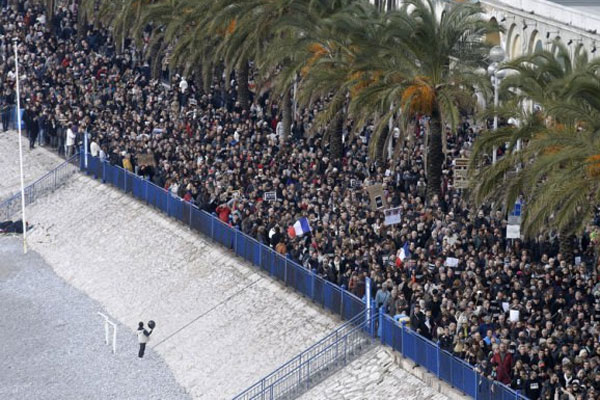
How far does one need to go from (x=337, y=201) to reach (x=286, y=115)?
9004 millimetres

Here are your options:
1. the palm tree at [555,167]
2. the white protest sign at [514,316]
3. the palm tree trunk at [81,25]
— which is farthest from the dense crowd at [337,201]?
the palm tree at [555,167]

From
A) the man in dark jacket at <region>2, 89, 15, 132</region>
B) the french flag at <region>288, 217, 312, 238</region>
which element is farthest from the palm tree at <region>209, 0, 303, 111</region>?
the french flag at <region>288, 217, 312, 238</region>

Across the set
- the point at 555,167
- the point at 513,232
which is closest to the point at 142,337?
the point at 513,232

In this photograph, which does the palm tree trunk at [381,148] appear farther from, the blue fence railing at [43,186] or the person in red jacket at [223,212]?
the blue fence railing at [43,186]

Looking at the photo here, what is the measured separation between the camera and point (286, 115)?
55656 mm

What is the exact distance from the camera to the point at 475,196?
42781mm

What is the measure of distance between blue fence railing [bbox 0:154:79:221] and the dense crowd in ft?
2.50

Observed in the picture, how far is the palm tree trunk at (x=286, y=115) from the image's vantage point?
181 feet

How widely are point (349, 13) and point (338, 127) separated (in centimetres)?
313

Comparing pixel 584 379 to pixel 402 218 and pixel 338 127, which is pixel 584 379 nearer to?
pixel 402 218

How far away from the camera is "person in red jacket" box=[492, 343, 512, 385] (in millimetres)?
36125

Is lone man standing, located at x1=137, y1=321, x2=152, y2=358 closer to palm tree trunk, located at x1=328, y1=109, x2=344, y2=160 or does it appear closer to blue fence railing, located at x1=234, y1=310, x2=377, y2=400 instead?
blue fence railing, located at x1=234, y1=310, x2=377, y2=400

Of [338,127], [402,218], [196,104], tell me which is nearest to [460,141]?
[338,127]

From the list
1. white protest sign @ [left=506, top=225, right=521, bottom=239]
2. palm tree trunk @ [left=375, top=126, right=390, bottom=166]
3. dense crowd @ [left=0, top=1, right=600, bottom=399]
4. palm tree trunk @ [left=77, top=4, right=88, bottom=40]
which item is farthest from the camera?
palm tree trunk @ [left=77, top=4, right=88, bottom=40]
